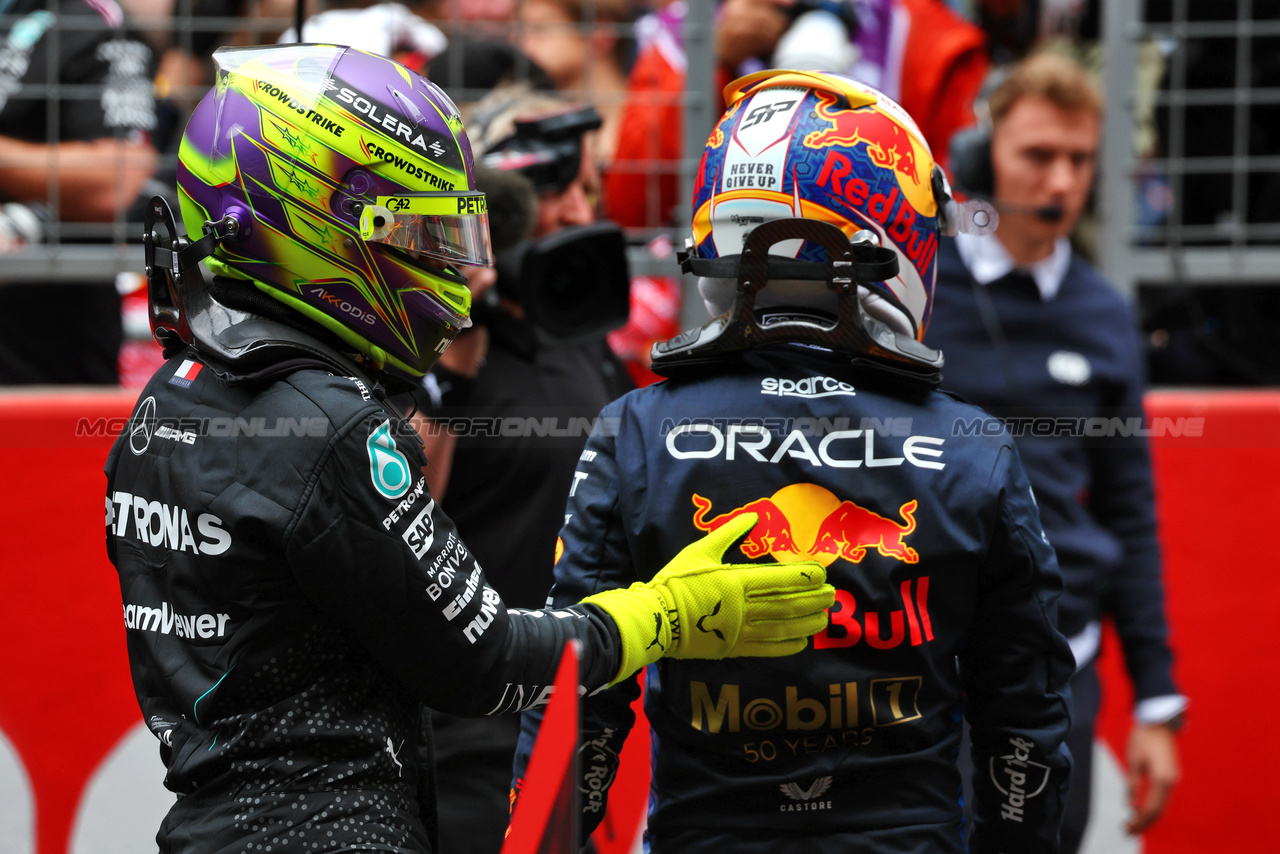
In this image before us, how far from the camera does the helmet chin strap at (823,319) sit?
1710mm

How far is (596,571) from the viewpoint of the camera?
1.79m

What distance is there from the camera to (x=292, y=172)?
1679 mm

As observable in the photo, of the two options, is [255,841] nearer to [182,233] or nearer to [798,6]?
[182,233]

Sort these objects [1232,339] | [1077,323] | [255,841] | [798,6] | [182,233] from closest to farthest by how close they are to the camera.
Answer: [255,841] < [182,233] < [1077,323] < [1232,339] < [798,6]

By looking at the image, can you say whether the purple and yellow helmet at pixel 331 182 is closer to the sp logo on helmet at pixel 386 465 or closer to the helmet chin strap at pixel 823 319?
the sp logo on helmet at pixel 386 465

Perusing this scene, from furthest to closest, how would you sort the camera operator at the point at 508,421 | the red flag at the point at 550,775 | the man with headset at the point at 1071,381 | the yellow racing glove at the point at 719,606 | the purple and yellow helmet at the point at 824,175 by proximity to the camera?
the man with headset at the point at 1071,381, the camera operator at the point at 508,421, the purple and yellow helmet at the point at 824,175, the yellow racing glove at the point at 719,606, the red flag at the point at 550,775

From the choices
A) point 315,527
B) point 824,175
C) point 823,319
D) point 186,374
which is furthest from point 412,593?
point 824,175

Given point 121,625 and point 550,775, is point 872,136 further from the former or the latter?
point 121,625

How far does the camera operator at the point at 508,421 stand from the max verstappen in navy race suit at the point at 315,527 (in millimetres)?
746

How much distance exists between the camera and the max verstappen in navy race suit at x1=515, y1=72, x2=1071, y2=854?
1.69 meters

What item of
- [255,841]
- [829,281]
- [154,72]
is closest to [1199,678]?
[829,281]

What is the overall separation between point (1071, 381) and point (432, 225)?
69.7 inches

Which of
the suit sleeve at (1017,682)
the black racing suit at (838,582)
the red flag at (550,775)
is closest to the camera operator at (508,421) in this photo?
the black racing suit at (838,582)

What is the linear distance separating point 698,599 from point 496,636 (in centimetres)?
26
